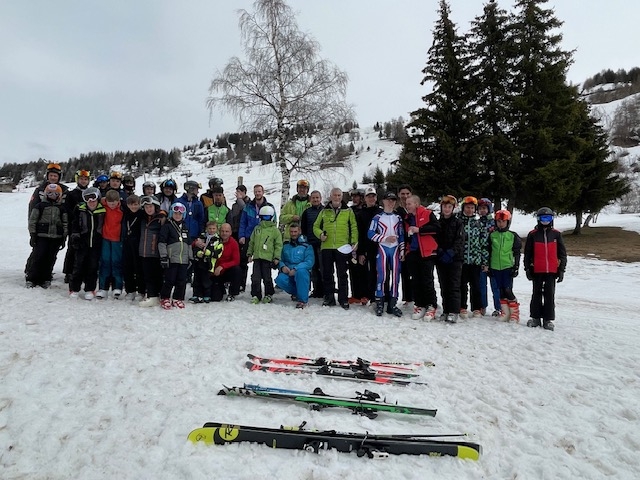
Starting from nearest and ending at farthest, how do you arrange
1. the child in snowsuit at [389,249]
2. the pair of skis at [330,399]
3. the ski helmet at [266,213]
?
the pair of skis at [330,399]
the child in snowsuit at [389,249]
the ski helmet at [266,213]

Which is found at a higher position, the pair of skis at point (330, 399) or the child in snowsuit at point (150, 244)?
the child in snowsuit at point (150, 244)

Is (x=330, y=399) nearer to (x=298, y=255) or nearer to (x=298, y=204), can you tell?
(x=298, y=255)

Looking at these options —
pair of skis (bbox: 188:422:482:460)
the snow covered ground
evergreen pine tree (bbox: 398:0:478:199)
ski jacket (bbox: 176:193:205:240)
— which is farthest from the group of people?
evergreen pine tree (bbox: 398:0:478:199)

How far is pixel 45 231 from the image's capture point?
709 cm

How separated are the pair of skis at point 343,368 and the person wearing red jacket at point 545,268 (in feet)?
10.5

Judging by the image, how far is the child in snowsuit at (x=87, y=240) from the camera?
6.83 meters

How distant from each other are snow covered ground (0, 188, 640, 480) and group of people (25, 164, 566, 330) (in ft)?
1.97

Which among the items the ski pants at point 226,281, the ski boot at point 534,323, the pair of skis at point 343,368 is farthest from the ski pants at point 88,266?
the ski boot at point 534,323

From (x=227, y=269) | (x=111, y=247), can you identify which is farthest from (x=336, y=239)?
(x=111, y=247)

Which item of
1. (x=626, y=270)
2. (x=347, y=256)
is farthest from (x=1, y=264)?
(x=626, y=270)

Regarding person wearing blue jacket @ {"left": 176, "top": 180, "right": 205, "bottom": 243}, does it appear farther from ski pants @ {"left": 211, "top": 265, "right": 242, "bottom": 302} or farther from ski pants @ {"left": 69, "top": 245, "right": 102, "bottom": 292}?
ski pants @ {"left": 69, "top": 245, "right": 102, "bottom": 292}

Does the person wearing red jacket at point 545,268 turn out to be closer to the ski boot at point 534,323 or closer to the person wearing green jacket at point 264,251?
the ski boot at point 534,323

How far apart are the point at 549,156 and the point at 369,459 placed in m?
20.9

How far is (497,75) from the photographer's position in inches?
774
